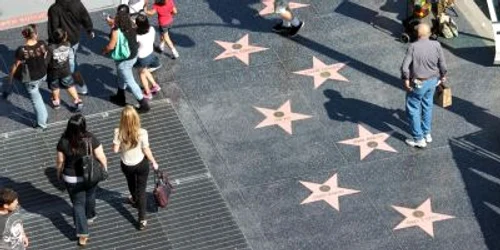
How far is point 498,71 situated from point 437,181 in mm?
3053

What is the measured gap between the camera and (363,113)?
1700 centimetres

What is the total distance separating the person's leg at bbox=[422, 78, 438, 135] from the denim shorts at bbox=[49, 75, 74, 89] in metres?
5.14

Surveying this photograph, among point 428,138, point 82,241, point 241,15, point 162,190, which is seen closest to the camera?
point 82,241

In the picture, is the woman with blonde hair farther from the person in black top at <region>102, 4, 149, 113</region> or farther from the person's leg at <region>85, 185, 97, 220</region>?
the person in black top at <region>102, 4, 149, 113</region>

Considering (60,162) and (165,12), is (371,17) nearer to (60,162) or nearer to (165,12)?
(165,12)

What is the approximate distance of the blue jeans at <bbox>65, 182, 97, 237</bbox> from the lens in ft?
45.9

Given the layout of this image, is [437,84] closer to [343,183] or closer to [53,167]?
[343,183]

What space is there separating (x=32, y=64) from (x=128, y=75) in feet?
4.81

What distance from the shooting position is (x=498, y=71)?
17.9m

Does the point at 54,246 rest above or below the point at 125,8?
below

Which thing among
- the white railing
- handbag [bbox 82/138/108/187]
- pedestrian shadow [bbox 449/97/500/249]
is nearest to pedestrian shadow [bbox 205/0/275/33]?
the white railing

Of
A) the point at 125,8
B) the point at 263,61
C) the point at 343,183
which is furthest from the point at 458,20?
the point at 125,8

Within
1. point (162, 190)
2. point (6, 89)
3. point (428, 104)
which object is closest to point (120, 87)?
point (6, 89)

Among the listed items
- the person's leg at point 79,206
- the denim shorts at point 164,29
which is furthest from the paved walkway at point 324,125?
the person's leg at point 79,206
